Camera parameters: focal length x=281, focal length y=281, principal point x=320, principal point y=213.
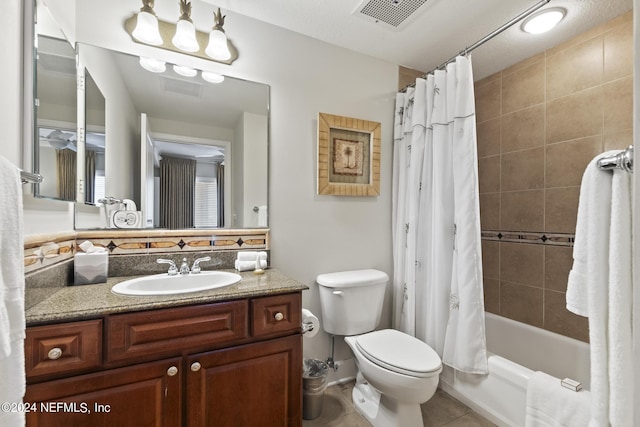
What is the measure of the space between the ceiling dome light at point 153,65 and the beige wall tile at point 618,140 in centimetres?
264

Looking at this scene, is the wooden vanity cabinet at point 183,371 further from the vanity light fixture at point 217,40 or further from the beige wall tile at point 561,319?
the beige wall tile at point 561,319

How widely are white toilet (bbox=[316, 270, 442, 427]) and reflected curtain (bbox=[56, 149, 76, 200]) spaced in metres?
1.37

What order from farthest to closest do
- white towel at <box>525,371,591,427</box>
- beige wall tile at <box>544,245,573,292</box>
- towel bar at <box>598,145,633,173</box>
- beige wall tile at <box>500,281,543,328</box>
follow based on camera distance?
beige wall tile at <box>500,281,543,328</box> → beige wall tile at <box>544,245,573,292</box> → white towel at <box>525,371,591,427</box> → towel bar at <box>598,145,633,173</box>

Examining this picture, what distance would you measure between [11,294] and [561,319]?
2681 millimetres

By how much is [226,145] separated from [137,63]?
1.97 ft

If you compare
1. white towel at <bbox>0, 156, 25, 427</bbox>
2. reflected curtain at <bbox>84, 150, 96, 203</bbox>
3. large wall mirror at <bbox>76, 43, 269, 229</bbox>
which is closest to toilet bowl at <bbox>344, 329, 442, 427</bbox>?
large wall mirror at <bbox>76, 43, 269, 229</bbox>

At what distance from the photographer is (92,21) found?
4.65ft

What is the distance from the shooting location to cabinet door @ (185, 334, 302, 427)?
44.3 inches

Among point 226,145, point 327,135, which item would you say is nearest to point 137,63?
point 226,145

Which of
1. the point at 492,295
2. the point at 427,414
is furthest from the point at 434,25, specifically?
the point at 427,414

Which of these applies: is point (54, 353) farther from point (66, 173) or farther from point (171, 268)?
point (66, 173)

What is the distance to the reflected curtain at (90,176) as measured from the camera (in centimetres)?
137

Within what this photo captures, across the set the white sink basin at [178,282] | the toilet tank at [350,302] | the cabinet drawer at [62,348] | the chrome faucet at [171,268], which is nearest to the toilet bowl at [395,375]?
the toilet tank at [350,302]

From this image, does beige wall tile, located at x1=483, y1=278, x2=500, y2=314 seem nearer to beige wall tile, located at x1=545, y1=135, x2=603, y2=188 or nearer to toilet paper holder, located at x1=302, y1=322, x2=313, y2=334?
beige wall tile, located at x1=545, y1=135, x2=603, y2=188
